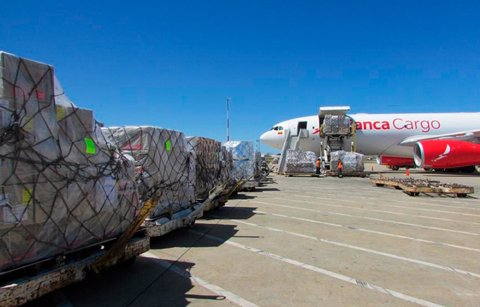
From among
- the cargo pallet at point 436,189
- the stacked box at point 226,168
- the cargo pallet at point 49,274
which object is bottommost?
the cargo pallet at point 49,274

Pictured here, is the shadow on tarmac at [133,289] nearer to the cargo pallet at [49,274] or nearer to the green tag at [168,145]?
the cargo pallet at [49,274]

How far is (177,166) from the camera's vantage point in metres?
7.66

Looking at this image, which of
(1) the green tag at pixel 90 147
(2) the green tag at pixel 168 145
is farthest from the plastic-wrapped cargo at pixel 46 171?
(2) the green tag at pixel 168 145

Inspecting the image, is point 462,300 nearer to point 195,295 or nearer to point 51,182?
point 195,295

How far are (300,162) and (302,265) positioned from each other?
75.2ft

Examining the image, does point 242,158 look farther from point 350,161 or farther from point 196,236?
point 350,161

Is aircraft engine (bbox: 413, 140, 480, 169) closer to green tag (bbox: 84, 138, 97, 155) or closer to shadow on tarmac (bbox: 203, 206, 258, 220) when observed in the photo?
shadow on tarmac (bbox: 203, 206, 258, 220)

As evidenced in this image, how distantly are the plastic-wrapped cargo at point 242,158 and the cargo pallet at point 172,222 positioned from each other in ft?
22.1

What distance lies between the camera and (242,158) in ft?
52.1

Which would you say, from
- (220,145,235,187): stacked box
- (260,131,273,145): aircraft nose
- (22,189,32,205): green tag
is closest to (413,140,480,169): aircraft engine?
(260,131,273,145): aircraft nose

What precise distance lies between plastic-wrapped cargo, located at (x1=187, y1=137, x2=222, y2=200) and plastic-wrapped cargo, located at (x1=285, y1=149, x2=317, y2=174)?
17.5 meters

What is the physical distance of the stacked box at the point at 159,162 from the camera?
6.68 m

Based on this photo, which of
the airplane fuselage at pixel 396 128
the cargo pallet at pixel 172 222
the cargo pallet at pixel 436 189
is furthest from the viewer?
the airplane fuselage at pixel 396 128

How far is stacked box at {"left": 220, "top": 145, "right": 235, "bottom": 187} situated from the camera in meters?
12.3
